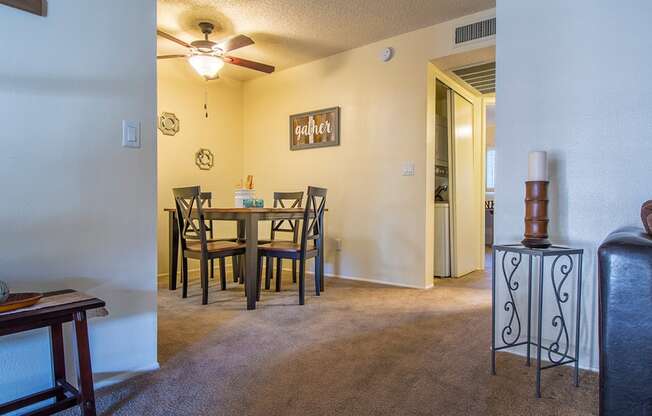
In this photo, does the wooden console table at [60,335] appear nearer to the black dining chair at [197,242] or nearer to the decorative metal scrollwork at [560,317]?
the black dining chair at [197,242]

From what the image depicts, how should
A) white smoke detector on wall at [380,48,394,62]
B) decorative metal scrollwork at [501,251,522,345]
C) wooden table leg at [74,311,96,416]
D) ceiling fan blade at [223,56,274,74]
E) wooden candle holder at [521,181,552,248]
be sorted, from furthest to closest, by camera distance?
1. white smoke detector on wall at [380,48,394,62]
2. ceiling fan blade at [223,56,274,74]
3. decorative metal scrollwork at [501,251,522,345]
4. wooden candle holder at [521,181,552,248]
5. wooden table leg at [74,311,96,416]

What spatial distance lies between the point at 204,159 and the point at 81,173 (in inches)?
118

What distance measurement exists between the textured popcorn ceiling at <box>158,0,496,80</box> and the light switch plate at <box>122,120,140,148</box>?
1764 mm

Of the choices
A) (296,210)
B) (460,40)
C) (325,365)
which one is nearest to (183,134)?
(296,210)

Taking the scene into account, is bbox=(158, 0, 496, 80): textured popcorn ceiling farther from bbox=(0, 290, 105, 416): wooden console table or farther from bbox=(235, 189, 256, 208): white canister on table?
bbox=(0, 290, 105, 416): wooden console table

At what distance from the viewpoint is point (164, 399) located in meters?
1.52

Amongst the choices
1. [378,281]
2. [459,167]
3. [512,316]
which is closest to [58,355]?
[512,316]

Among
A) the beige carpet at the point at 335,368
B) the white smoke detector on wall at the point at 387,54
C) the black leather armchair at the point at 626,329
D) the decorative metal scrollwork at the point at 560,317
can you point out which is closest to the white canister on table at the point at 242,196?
the beige carpet at the point at 335,368

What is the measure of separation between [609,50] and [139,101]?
2132 mm

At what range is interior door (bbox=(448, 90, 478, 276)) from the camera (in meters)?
4.20

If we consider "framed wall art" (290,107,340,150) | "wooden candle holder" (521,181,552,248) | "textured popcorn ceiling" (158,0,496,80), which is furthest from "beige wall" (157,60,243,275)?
"wooden candle holder" (521,181,552,248)

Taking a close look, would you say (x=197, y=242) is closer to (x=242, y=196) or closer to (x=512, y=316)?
(x=242, y=196)

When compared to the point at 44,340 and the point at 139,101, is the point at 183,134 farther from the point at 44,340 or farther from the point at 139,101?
the point at 44,340

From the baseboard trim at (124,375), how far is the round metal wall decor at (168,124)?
9.35 ft
